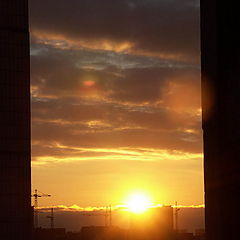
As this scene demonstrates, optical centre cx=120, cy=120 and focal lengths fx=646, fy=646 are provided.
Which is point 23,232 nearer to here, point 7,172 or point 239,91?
point 7,172

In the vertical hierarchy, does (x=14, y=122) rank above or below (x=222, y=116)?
above

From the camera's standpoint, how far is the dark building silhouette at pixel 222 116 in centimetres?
3388

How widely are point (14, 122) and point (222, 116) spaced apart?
464 ft

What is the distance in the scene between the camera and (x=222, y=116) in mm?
35438

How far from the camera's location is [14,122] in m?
173

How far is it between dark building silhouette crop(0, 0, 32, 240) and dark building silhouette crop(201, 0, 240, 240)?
133 m

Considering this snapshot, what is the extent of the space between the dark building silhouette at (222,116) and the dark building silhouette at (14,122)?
133m

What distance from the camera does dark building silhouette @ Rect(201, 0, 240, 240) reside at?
111 feet

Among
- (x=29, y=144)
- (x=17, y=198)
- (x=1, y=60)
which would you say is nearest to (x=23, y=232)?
(x=17, y=198)

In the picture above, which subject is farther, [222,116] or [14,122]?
[14,122]

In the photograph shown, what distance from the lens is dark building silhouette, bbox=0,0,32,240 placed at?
16812 cm

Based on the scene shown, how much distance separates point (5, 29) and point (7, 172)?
3732cm

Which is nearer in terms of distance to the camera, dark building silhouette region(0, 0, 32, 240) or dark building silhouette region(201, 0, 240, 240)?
dark building silhouette region(201, 0, 240, 240)

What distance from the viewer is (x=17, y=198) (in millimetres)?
172125
